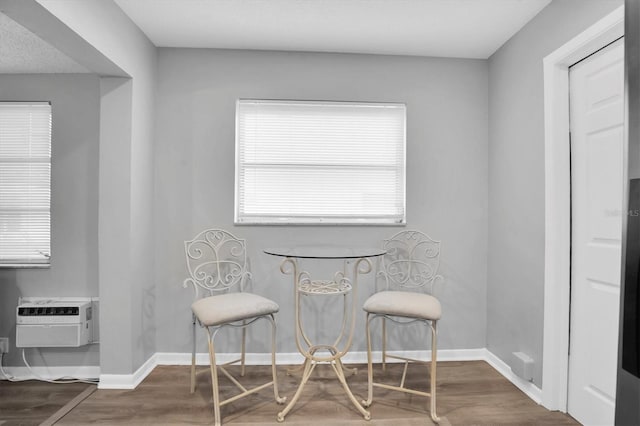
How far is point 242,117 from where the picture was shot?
3082 millimetres

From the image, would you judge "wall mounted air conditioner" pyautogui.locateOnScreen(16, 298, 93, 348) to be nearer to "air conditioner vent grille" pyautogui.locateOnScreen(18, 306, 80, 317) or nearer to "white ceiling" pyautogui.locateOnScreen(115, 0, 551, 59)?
"air conditioner vent grille" pyautogui.locateOnScreen(18, 306, 80, 317)

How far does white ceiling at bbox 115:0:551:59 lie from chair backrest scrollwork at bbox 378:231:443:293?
1.56 metres

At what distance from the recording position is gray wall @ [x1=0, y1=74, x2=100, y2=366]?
9.93 ft

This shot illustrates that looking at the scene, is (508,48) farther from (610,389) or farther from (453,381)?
(453,381)

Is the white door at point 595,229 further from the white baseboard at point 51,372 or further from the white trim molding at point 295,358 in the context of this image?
the white baseboard at point 51,372

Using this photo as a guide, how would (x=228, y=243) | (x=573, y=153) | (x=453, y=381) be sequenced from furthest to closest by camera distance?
(x=228, y=243) → (x=453, y=381) → (x=573, y=153)

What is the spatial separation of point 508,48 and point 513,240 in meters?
1.50

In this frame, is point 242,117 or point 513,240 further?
point 242,117

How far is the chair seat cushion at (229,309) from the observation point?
2142 millimetres

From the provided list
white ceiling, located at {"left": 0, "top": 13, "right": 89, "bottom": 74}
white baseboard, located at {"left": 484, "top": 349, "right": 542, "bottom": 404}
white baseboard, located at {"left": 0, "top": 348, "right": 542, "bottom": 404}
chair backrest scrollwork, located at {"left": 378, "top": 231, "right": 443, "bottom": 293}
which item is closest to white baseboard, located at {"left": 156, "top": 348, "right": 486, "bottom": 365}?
white baseboard, located at {"left": 0, "top": 348, "right": 542, "bottom": 404}

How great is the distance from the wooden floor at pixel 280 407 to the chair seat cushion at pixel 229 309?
0.62 m

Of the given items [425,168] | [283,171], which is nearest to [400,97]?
[425,168]

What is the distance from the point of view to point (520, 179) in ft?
8.81

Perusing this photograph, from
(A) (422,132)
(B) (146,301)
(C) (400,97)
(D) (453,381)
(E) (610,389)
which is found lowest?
(D) (453,381)
